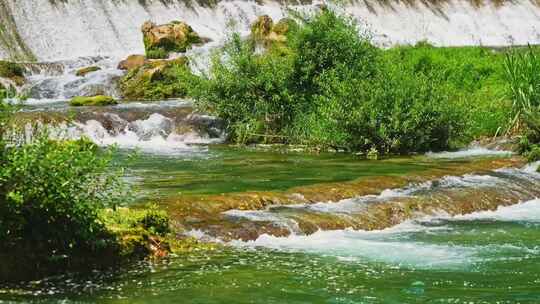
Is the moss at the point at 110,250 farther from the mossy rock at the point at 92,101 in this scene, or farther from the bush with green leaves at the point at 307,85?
the mossy rock at the point at 92,101

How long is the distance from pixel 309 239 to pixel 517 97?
473 inches

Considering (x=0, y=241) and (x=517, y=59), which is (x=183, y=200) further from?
(x=517, y=59)

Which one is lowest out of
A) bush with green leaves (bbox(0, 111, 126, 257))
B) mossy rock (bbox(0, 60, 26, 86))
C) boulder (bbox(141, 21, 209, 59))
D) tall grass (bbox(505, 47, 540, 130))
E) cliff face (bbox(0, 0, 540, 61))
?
bush with green leaves (bbox(0, 111, 126, 257))

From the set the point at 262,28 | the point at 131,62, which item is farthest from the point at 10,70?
the point at 262,28

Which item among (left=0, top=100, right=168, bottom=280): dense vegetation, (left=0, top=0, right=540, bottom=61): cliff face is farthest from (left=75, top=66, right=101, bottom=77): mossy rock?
(left=0, top=100, right=168, bottom=280): dense vegetation

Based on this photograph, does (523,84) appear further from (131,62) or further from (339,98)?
(131,62)

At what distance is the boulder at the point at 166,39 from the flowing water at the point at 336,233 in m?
18.4

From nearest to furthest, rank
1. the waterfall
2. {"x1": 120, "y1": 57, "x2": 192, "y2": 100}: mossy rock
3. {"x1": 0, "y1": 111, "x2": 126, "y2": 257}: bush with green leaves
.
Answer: {"x1": 0, "y1": 111, "x2": 126, "y2": 257}: bush with green leaves, the waterfall, {"x1": 120, "y1": 57, "x2": 192, "y2": 100}: mossy rock

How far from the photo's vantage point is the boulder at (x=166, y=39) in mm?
38688

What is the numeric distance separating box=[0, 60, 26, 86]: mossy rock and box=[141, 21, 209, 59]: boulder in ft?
20.6

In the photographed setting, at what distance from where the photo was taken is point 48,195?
8.46 metres

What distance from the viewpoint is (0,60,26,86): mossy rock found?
107 ft

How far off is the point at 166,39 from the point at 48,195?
31463 millimetres

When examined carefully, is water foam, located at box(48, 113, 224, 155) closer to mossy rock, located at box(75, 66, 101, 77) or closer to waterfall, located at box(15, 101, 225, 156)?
waterfall, located at box(15, 101, 225, 156)
